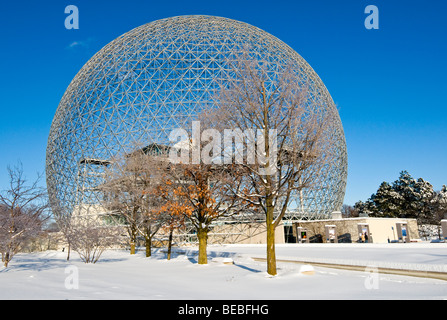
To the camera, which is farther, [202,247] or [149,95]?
[149,95]

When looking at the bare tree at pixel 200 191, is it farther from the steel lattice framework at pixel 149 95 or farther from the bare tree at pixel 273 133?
the steel lattice framework at pixel 149 95

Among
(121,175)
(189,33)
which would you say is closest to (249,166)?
(121,175)

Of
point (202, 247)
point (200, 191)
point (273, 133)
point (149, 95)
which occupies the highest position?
point (149, 95)

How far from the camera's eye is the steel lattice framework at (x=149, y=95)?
28891mm

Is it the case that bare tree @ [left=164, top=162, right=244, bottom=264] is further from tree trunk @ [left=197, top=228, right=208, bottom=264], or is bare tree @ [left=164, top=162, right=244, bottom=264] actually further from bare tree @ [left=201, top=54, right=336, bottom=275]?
bare tree @ [left=201, top=54, right=336, bottom=275]

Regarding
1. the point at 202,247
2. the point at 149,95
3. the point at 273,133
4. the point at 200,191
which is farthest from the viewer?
the point at 149,95

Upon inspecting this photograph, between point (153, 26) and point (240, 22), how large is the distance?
10502 millimetres

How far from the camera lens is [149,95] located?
29.6 m

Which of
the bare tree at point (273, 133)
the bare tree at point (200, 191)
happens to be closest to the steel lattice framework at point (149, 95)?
the bare tree at point (200, 191)

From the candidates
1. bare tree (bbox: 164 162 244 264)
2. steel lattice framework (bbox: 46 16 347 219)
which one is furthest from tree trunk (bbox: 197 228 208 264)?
steel lattice framework (bbox: 46 16 347 219)

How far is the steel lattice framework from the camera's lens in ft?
94.8

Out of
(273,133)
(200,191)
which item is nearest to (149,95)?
(200,191)

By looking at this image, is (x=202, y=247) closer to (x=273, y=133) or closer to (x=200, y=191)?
(x=200, y=191)

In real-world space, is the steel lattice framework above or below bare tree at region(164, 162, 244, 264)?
above
